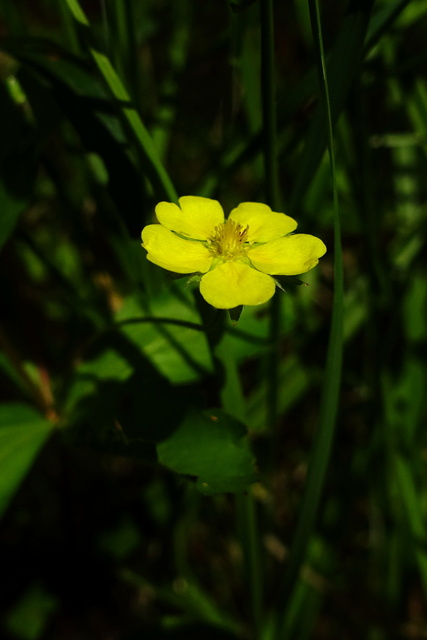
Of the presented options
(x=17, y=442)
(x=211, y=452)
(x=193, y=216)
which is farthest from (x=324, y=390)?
(x=17, y=442)

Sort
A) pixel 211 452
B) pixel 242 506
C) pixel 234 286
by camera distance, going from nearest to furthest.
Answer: pixel 234 286
pixel 211 452
pixel 242 506

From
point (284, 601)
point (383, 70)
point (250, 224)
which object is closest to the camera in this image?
point (250, 224)

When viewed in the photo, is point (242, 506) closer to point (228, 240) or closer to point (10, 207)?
point (228, 240)

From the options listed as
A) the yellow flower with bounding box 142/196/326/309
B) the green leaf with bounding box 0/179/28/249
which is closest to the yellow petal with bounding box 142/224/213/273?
the yellow flower with bounding box 142/196/326/309

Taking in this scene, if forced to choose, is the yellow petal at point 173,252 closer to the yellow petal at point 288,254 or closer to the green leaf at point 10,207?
the yellow petal at point 288,254

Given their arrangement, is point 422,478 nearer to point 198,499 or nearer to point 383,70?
point 198,499

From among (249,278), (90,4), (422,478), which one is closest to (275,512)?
(422,478)

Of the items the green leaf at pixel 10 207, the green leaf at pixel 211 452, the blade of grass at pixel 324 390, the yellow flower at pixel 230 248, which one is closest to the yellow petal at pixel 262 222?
the yellow flower at pixel 230 248
